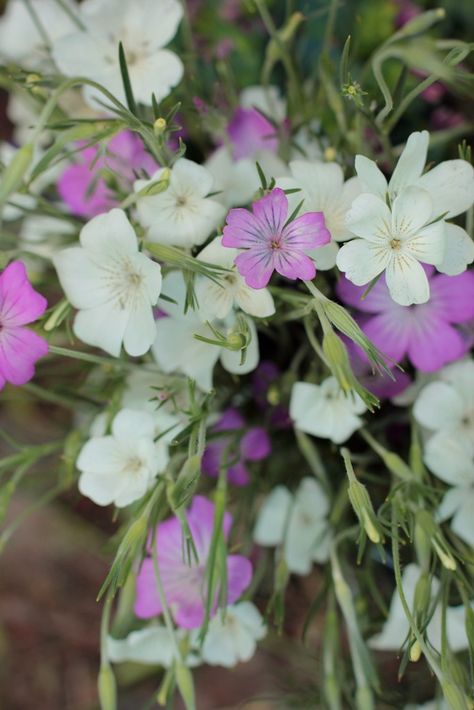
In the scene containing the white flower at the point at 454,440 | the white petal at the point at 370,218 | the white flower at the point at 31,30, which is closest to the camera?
the white petal at the point at 370,218

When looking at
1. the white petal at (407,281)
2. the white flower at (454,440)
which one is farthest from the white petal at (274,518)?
the white petal at (407,281)

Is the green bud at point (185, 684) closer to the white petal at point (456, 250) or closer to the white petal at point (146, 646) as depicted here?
the white petal at point (146, 646)

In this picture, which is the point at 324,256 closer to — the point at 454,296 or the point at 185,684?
the point at 454,296

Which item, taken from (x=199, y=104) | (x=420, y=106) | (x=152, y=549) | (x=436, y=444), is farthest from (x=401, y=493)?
(x=420, y=106)

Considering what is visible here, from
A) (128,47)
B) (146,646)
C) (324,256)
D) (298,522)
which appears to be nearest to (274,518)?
(298,522)

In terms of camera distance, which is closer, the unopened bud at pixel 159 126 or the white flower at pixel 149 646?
the unopened bud at pixel 159 126

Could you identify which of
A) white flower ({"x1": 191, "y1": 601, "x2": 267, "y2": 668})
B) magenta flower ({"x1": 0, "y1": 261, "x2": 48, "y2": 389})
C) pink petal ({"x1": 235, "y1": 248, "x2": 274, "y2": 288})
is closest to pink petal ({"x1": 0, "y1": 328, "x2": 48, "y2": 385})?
magenta flower ({"x1": 0, "y1": 261, "x2": 48, "y2": 389})
